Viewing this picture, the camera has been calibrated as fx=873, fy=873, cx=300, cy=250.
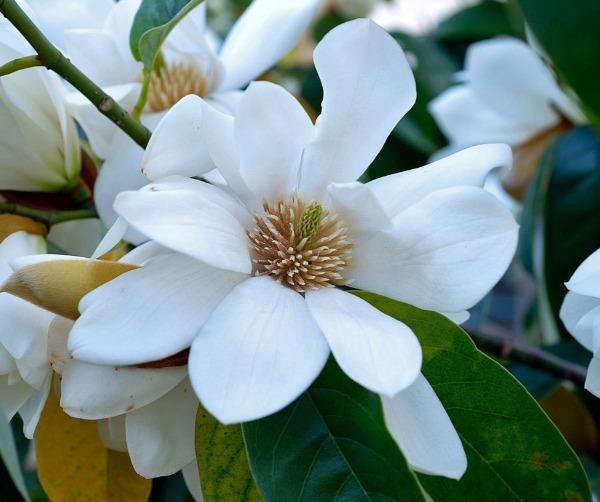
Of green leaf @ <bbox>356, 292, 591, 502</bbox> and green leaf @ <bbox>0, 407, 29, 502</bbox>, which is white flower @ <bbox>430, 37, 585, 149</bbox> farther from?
green leaf @ <bbox>0, 407, 29, 502</bbox>

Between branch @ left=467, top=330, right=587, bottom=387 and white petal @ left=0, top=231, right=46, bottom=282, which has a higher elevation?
white petal @ left=0, top=231, right=46, bottom=282

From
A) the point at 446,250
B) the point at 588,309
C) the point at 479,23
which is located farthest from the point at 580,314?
the point at 479,23

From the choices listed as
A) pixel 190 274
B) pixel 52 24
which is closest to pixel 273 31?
pixel 52 24

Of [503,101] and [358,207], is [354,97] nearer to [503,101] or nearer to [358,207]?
[358,207]

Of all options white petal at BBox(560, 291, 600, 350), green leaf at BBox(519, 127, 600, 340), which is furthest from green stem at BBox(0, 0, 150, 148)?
green leaf at BBox(519, 127, 600, 340)

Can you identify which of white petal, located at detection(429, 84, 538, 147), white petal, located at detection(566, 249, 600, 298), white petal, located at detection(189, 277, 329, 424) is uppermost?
white petal, located at detection(189, 277, 329, 424)

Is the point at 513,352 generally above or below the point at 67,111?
below

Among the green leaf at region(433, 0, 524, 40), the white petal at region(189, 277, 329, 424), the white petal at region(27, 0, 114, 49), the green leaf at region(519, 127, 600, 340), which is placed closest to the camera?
the white petal at region(189, 277, 329, 424)

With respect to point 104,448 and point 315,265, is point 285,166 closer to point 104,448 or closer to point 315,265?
point 315,265

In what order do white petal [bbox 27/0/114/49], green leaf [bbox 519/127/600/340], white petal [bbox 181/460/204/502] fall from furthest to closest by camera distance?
green leaf [bbox 519/127/600/340] < white petal [bbox 27/0/114/49] < white petal [bbox 181/460/204/502]
